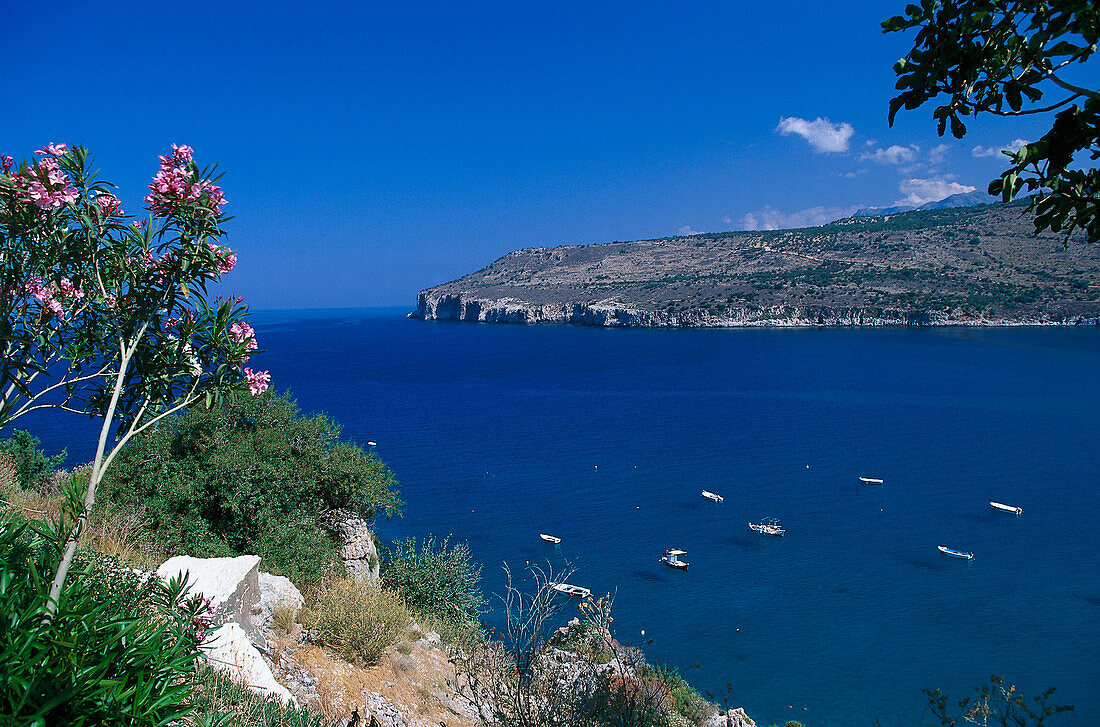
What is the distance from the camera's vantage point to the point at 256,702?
16.0 ft

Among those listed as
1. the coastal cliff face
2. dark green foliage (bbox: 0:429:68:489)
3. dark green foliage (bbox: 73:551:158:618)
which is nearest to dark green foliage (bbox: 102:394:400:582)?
dark green foliage (bbox: 0:429:68:489)

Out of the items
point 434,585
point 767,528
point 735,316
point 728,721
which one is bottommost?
point 767,528

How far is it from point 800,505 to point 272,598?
26.9 m

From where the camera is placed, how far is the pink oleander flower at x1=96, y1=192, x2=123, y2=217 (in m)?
4.04

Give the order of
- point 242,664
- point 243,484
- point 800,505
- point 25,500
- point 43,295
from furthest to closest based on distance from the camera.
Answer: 1. point 800,505
2. point 243,484
3. point 25,500
4. point 242,664
5. point 43,295

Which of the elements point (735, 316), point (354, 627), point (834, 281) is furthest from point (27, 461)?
point (834, 281)

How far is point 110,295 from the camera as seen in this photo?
4.23m

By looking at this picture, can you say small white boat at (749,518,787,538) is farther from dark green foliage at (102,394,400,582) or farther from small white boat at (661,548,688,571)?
dark green foliage at (102,394,400,582)

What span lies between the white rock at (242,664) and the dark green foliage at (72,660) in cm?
201

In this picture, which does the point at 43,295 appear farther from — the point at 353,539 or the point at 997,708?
the point at 353,539

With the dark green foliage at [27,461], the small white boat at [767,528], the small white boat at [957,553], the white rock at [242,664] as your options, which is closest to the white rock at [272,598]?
the white rock at [242,664]

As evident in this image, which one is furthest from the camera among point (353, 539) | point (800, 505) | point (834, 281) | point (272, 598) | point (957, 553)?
point (834, 281)

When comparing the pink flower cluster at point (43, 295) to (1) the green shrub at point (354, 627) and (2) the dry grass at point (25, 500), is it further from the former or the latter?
(1) the green shrub at point (354, 627)

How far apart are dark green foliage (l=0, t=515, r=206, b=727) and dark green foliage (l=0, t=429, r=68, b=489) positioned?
12559mm
